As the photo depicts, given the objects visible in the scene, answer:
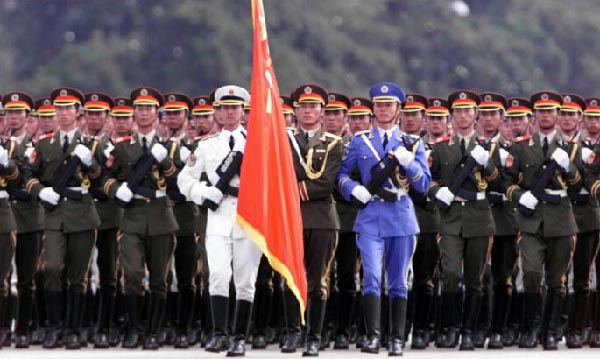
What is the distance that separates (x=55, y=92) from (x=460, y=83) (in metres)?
34.1

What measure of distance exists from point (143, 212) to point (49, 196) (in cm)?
86

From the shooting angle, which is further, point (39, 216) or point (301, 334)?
point (39, 216)

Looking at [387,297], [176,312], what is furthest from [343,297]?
[176,312]

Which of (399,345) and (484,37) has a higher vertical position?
(484,37)

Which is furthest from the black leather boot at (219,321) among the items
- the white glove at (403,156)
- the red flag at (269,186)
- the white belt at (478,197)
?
the white belt at (478,197)

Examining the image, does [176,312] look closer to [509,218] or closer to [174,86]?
[509,218]

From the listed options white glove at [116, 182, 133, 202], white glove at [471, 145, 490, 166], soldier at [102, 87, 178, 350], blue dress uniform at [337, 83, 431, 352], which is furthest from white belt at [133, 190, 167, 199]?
white glove at [471, 145, 490, 166]

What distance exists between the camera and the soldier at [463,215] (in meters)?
19.0

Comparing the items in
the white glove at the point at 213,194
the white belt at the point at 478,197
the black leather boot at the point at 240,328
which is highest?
the white glove at the point at 213,194

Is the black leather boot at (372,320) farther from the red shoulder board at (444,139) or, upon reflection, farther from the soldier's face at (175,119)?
the soldier's face at (175,119)

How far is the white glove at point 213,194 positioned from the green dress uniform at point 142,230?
5.70 ft

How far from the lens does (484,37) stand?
54.0m

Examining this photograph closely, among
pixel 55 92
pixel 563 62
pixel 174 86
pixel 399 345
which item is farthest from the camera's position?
pixel 563 62

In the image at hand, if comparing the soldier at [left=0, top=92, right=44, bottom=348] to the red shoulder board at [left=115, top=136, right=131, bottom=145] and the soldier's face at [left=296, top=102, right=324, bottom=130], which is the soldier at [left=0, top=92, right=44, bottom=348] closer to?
the red shoulder board at [left=115, top=136, right=131, bottom=145]
